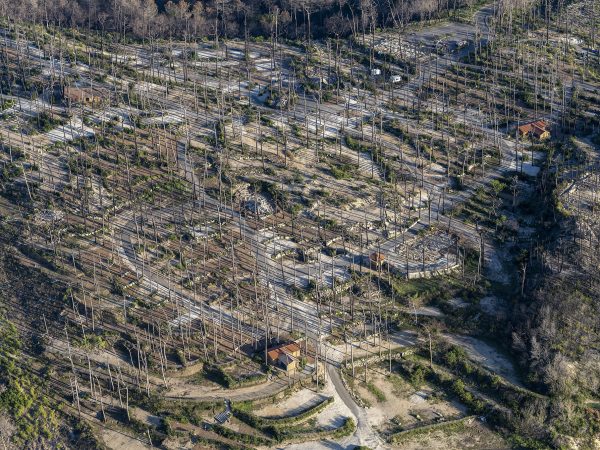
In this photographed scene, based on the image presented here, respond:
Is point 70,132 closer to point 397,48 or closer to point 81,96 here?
point 81,96

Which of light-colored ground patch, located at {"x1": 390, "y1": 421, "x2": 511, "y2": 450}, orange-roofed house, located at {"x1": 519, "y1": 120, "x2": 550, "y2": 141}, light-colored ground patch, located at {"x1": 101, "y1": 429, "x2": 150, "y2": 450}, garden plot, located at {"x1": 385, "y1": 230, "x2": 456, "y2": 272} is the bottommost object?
light-colored ground patch, located at {"x1": 390, "y1": 421, "x2": 511, "y2": 450}

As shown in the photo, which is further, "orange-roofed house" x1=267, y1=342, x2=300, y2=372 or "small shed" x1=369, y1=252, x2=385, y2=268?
"small shed" x1=369, y1=252, x2=385, y2=268

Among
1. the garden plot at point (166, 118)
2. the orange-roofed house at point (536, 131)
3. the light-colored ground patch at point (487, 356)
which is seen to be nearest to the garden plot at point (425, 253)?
the light-colored ground patch at point (487, 356)

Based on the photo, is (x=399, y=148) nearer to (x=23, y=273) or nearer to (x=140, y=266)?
(x=140, y=266)

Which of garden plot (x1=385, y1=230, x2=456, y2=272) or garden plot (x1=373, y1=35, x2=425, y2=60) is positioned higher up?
garden plot (x1=373, y1=35, x2=425, y2=60)

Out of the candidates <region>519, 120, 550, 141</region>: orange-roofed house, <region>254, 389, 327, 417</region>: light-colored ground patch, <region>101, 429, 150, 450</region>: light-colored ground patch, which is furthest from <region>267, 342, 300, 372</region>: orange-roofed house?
<region>519, 120, 550, 141</region>: orange-roofed house

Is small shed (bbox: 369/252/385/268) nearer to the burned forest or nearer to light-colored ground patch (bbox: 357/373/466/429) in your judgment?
the burned forest
